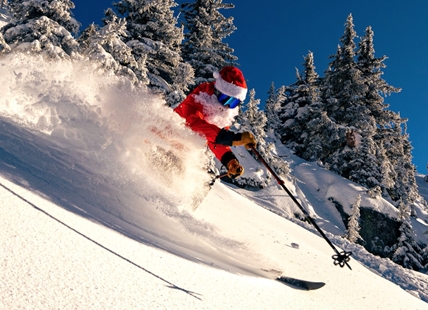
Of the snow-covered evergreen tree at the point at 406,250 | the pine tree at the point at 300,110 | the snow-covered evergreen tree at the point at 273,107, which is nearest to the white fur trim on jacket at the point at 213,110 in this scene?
the snow-covered evergreen tree at the point at 406,250

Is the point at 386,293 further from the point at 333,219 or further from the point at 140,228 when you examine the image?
the point at 333,219

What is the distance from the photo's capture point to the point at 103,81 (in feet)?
17.2

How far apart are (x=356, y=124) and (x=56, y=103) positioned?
22153mm

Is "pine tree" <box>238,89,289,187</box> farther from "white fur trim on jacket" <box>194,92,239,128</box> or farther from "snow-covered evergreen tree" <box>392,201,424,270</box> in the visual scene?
"white fur trim on jacket" <box>194,92,239,128</box>

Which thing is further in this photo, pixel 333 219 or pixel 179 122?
pixel 333 219

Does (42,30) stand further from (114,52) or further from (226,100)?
(226,100)

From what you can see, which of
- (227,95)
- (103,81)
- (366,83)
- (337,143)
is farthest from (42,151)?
(366,83)

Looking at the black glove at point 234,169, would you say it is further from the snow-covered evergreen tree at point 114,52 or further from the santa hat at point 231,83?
the snow-covered evergreen tree at point 114,52

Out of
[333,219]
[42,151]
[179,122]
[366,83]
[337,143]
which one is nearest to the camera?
[42,151]

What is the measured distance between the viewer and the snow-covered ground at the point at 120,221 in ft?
5.53

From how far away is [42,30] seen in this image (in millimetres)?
14188

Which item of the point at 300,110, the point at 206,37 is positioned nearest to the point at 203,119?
the point at 206,37

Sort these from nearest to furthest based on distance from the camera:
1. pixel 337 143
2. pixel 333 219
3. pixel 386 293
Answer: pixel 386 293 < pixel 333 219 < pixel 337 143

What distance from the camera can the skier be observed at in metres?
4.60
